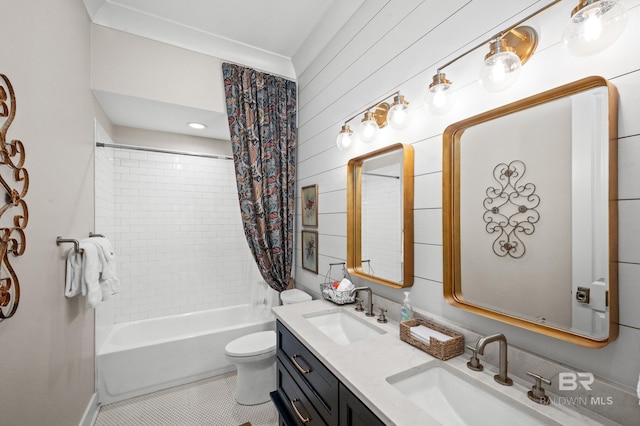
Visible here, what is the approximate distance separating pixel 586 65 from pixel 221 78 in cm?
238

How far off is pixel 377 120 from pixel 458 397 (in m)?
1.36

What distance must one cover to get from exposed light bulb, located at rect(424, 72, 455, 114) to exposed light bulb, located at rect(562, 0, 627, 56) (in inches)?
16.0

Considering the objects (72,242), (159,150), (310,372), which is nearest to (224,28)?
(159,150)

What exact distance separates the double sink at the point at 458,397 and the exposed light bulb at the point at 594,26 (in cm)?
101

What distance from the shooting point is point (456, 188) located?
3.81 ft

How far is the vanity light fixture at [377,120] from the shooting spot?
138 cm

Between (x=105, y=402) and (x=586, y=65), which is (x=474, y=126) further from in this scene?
(x=105, y=402)

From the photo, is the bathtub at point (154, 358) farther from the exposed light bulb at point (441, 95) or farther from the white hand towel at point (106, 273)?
the exposed light bulb at point (441, 95)

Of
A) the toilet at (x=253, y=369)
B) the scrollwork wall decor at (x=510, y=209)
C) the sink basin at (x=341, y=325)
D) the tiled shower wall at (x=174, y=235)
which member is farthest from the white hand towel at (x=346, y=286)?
the tiled shower wall at (x=174, y=235)

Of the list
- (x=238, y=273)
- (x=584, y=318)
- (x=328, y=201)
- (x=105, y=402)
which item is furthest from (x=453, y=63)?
(x=105, y=402)

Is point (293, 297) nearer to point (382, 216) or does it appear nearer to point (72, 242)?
point (382, 216)

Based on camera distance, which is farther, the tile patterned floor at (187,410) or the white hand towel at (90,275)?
the tile patterned floor at (187,410)

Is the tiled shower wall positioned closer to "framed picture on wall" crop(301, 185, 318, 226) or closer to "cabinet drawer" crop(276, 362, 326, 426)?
"framed picture on wall" crop(301, 185, 318, 226)

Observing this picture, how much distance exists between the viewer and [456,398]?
3.12ft
